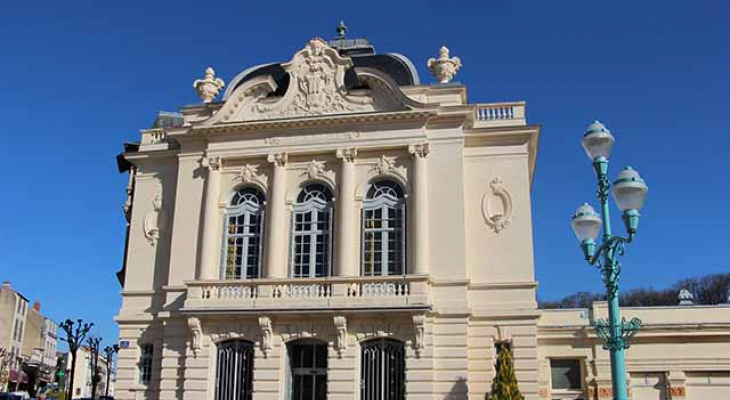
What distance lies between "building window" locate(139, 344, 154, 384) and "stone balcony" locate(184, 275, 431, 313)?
2937 mm

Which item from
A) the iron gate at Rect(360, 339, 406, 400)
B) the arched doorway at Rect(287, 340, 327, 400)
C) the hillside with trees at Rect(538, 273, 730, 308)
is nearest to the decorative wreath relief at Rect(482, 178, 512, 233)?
the iron gate at Rect(360, 339, 406, 400)

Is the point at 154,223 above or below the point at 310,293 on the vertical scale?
above

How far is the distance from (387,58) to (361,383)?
11.4 metres

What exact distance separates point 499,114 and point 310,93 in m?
6.27

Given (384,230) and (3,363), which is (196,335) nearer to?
(384,230)

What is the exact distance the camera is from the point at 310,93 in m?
23.7

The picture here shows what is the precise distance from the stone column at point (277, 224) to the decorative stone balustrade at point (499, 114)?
6.49 m

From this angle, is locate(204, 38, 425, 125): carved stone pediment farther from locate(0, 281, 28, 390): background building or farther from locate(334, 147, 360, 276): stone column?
locate(0, 281, 28, 390): background building

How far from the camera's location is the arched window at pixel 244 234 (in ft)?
75.7

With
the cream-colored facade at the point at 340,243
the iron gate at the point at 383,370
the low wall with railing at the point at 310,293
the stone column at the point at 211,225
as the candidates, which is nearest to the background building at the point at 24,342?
the cream-colored facade at the point at 340,243

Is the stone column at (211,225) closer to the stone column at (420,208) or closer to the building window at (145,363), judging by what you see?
the building window at (145,363)

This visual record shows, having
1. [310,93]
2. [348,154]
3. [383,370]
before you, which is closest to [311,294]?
[383,370]

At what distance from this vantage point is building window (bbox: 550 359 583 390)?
23.5 meters

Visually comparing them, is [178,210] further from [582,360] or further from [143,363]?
[582,360]
